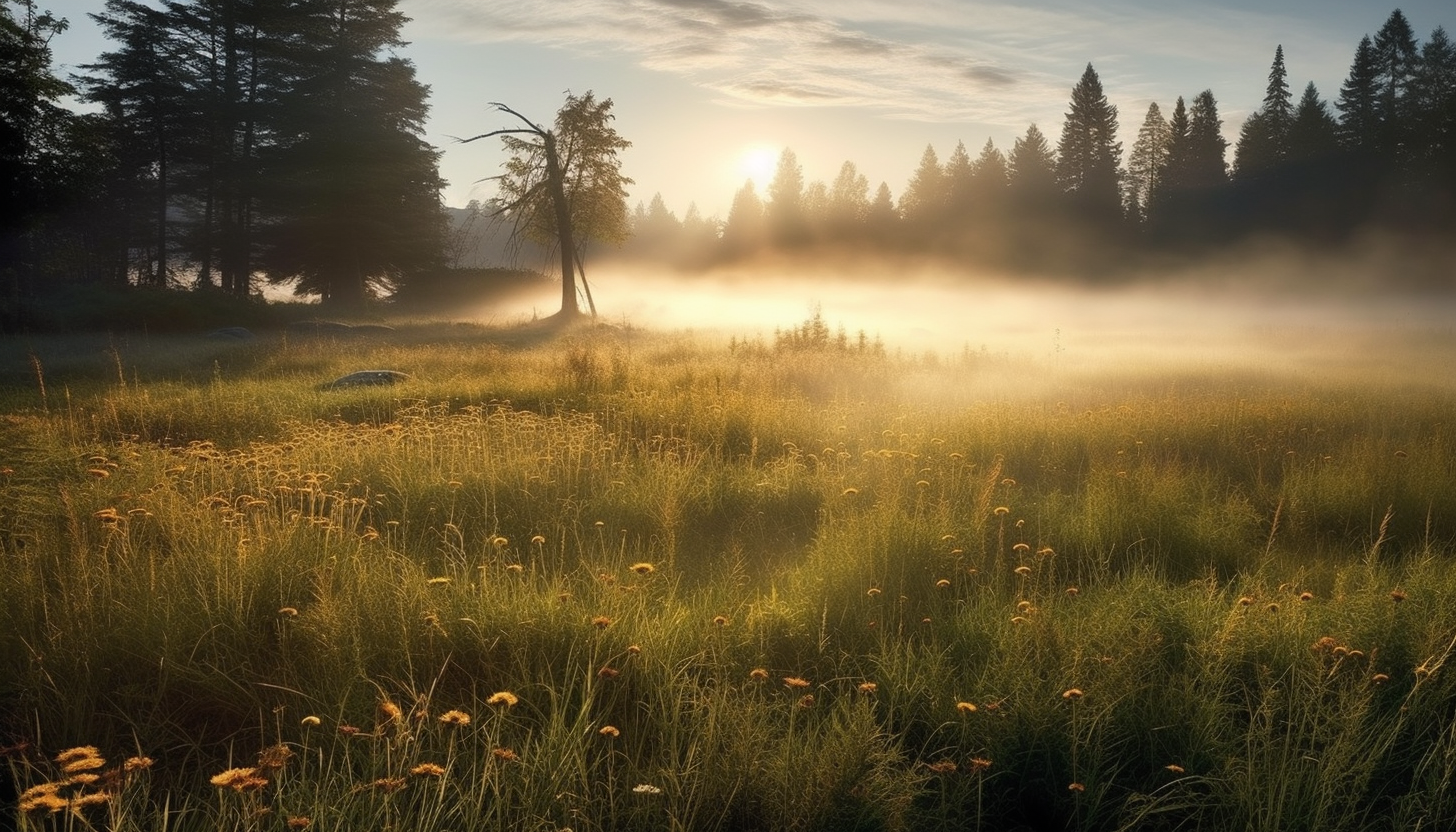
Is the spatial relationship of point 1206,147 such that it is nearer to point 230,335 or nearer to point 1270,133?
point 1270,133

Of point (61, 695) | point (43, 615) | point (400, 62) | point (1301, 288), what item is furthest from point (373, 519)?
point (1301, 288)

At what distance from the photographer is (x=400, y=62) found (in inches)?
1538

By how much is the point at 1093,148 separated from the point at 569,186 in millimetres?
37531

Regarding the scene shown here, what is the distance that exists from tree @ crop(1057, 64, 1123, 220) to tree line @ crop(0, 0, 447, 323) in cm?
3805

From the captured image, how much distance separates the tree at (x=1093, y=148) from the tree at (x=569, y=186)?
34007mm

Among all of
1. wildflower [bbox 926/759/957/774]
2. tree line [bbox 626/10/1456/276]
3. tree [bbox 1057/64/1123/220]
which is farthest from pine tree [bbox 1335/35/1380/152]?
wildflower [bbox 926/759/957/774]

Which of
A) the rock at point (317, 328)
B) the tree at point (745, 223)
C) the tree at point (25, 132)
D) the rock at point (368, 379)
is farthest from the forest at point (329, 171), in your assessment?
the tree at point (745, 223)

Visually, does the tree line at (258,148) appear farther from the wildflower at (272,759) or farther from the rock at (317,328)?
the wildflower at (272,759)

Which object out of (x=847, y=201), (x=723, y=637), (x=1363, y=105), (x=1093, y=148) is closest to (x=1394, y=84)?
(x=1363, y=105)

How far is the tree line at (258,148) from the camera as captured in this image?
1345 inches

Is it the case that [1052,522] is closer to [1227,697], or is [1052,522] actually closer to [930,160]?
[1227,697]

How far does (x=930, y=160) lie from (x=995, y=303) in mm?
22838

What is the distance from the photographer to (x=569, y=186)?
97.1 feet

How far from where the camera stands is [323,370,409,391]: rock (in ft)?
42.3
